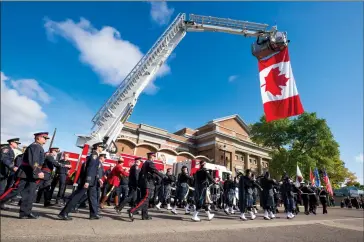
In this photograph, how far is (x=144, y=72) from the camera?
44.4ft

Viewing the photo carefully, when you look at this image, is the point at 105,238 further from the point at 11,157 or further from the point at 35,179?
the point at 11,157

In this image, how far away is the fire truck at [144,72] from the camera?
12602mm

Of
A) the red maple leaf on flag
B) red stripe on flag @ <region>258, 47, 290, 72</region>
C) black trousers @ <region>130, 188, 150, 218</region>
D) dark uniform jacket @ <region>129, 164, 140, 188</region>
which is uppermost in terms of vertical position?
red stripe on flag @ <region>258, 47, 290, 72</region>

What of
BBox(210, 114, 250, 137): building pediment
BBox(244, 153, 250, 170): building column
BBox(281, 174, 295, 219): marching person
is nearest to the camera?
BBox(281, 174, 295, 219): marching person

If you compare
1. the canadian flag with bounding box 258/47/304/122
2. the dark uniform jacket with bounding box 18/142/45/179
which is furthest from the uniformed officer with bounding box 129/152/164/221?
the canadian flag with bounding box 258/47/304/122

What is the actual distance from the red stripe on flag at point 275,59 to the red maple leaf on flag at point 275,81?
38 centimetres

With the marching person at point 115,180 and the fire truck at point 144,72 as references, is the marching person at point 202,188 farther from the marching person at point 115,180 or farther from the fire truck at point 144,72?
the fire truck at point 144,72

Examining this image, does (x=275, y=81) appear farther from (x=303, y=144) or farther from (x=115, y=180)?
(x=303, y=144)

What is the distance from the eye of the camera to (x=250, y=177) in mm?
9484

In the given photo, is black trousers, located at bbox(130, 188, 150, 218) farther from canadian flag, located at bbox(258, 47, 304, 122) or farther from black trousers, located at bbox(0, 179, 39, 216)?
canadian flag, located at bbox(258, 47, 304, 122)

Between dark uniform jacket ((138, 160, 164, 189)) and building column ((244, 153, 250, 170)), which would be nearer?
dark uniform jacket ((138, 160, 164, 189))

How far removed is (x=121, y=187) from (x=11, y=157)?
4.02m

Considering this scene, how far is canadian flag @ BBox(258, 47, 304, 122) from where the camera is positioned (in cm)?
860

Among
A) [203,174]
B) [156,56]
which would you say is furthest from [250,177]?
[156,56]
